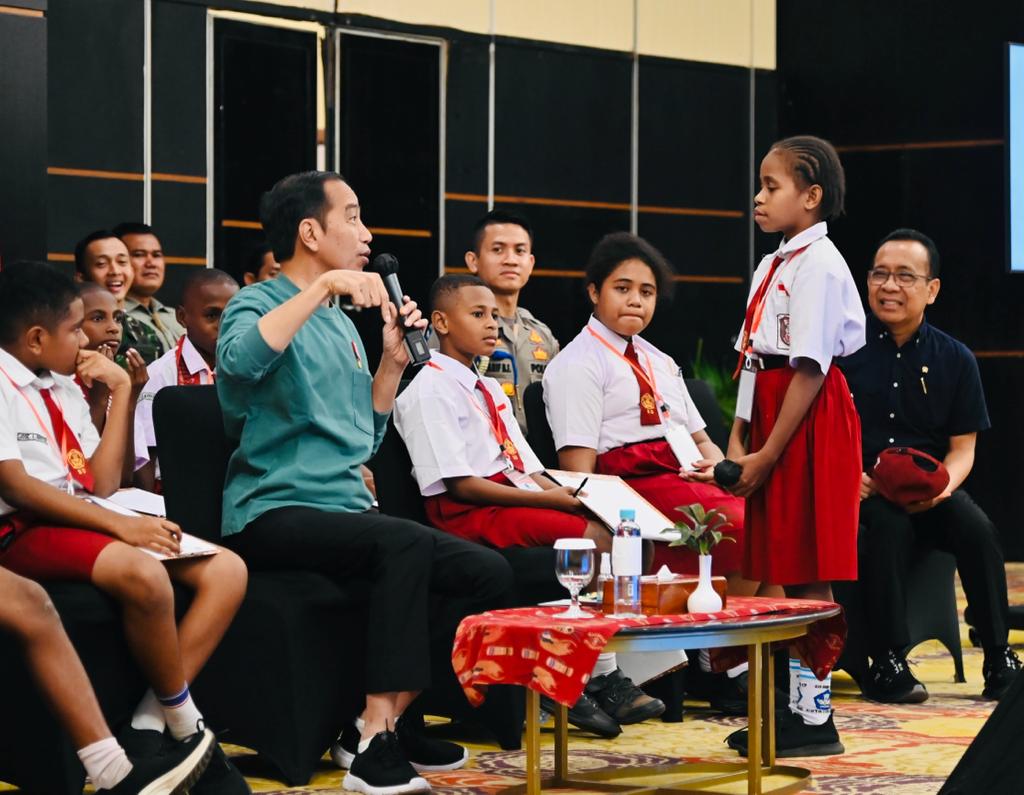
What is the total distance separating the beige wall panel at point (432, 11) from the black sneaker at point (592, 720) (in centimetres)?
549

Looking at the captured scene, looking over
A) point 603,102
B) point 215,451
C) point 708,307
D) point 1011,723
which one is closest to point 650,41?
point 603,102

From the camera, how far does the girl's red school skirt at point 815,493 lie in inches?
162

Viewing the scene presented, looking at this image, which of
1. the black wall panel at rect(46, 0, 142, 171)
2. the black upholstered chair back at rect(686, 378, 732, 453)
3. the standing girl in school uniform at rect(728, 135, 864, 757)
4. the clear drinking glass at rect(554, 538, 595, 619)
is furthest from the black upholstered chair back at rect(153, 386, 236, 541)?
the black wall panel at rect(46, 0, 142, 171)

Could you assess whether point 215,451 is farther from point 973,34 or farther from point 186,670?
point 973,34

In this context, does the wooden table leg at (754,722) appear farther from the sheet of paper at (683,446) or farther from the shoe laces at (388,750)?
the sheet of paper at (683,446)

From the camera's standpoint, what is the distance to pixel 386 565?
3762mm

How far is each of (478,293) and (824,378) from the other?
1.04 meters

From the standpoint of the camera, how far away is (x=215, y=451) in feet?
13.2

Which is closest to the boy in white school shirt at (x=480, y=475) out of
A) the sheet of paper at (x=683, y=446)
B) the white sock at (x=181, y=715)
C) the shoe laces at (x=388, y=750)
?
the sheet of paper at (x=683, y=446)

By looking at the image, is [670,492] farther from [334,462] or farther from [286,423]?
[286,423]

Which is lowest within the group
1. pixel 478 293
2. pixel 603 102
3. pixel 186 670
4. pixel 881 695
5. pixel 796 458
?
pixel 881 695

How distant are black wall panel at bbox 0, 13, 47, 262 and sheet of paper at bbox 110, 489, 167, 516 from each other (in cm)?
213

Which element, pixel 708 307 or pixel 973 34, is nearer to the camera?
pixel 973 34

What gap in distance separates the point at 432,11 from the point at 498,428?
16.7ft
